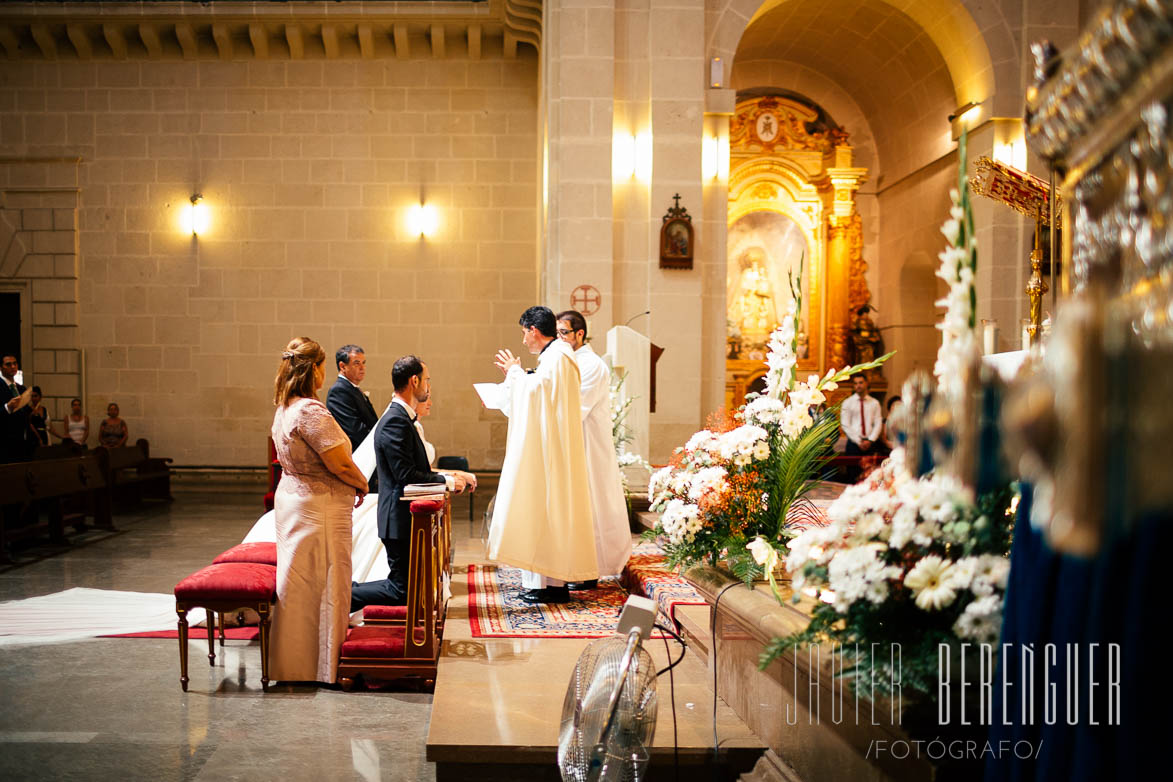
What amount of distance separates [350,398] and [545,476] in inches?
60.2

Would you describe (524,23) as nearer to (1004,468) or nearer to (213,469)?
Result: (213,469)

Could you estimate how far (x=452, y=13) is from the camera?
11.3 m

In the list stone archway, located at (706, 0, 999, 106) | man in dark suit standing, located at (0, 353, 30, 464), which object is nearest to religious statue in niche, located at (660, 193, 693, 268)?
stone archway, located at (706, 0, 999, 106)

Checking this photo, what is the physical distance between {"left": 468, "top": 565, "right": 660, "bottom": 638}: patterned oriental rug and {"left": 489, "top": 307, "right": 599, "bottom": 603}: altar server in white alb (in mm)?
219

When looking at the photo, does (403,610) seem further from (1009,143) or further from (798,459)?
(1009,143)

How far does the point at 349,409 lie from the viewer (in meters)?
5.79

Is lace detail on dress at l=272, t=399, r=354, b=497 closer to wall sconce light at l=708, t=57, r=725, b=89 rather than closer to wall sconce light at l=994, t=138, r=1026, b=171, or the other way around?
wall sconce light at l=708, t=57, r=725, b=89

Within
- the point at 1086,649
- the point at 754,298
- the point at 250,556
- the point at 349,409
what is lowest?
the point at 250,556

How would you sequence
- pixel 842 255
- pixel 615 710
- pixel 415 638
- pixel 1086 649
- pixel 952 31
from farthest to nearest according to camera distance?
pixel 842 255 → pixel 952 31 → pixel 415 638 → pixel 615 710 → pixel 1086 649

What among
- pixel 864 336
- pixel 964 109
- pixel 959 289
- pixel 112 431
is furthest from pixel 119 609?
pixel 864 336

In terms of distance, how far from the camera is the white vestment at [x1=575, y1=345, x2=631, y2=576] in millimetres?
5734

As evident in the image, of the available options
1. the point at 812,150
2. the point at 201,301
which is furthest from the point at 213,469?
the point at 812,150

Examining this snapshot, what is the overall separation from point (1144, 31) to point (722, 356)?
309 inches

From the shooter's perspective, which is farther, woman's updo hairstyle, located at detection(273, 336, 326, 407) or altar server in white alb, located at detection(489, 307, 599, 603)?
altar server in white alb, located at detection(489, 307, 599, 603)
